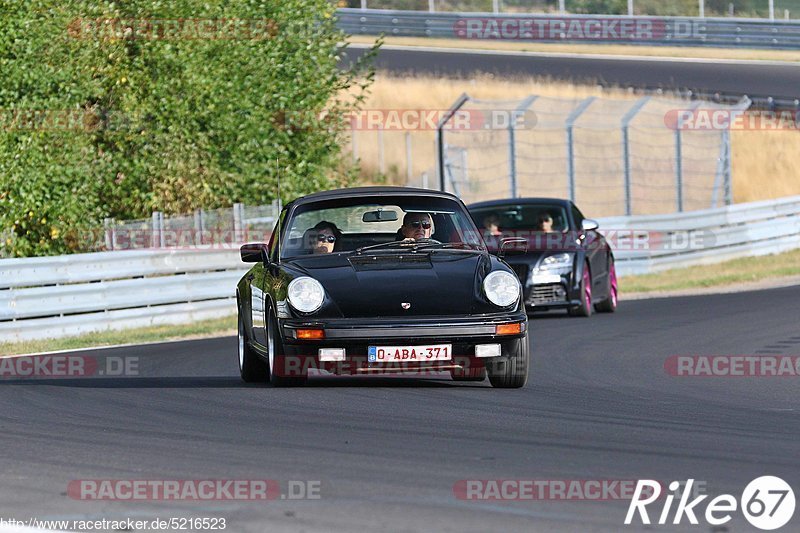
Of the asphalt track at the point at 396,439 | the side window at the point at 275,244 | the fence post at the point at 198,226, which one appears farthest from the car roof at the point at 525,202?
the side window at the point at 275,244

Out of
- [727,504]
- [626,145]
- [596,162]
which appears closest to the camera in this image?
[727,504]

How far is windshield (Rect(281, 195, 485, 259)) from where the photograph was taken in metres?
11.2

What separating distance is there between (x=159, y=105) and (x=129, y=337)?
803 centimetres

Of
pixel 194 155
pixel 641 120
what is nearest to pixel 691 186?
pixel 641 120

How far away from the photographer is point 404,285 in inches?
400

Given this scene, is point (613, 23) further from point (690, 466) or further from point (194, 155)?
point (690, 466)

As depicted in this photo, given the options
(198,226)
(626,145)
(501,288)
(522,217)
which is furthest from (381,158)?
(501,288)

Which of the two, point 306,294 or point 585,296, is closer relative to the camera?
point 306,294

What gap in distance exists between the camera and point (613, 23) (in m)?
46.6

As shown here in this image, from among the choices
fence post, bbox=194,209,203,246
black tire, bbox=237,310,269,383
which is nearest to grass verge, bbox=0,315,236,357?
fence post, bbox=194,209,203,246

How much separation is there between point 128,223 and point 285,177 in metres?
4.56

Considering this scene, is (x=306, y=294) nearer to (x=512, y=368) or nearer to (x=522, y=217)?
(x=512, y=368)

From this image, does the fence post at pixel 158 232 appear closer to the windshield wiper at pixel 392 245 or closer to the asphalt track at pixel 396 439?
the asphalt track at pixel 396 439

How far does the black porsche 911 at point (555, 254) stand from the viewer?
18062 mm
